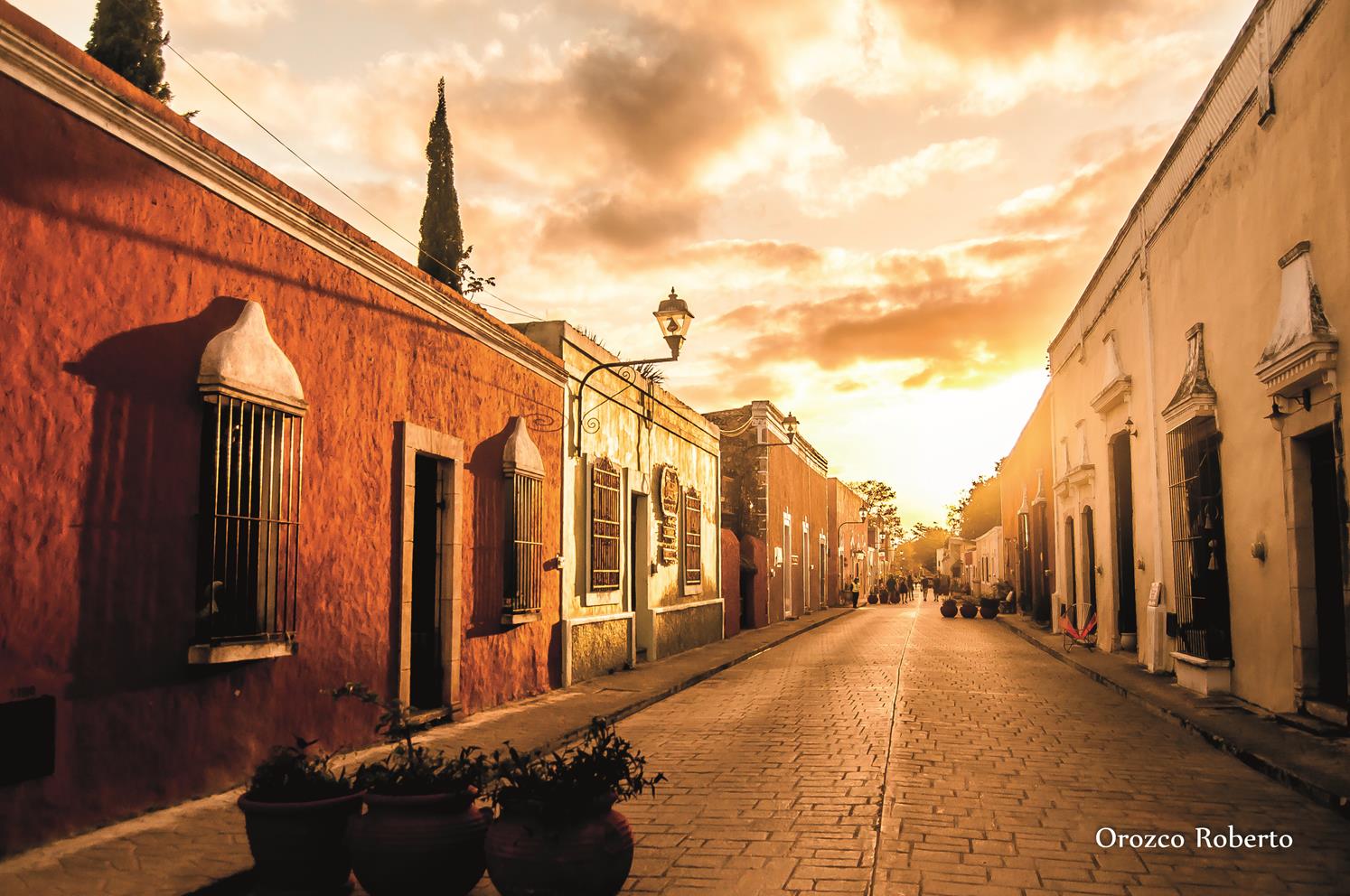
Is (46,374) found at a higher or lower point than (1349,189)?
lower

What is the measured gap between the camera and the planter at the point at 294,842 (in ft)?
14.5

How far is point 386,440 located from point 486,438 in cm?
220

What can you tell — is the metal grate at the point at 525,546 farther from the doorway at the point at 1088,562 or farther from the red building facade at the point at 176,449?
the doorway at the point at 1088,562

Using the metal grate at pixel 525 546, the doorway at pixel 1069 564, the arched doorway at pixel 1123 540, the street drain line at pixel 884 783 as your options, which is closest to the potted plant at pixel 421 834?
the street drain line at pixel 884 783

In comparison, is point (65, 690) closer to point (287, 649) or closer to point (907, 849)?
point (287, 649)

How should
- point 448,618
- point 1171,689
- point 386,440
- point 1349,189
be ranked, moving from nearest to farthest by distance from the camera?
point 1349,189
point 386,440
point 448,618
point 1171,689

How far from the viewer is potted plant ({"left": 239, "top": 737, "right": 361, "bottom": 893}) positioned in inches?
174

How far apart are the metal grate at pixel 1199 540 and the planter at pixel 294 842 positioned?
10.1 m

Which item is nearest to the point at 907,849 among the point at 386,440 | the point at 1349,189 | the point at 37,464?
the point at 37,464

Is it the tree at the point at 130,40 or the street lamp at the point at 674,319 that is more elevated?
the tree at the point at 130,40

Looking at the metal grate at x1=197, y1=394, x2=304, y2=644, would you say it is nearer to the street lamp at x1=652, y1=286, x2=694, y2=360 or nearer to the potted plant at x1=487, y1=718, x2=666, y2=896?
the potted plant at x1=487, y1=718, x2=666, y2=896

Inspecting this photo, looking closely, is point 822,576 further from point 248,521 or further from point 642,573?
point 248,521

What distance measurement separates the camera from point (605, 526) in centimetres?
1471

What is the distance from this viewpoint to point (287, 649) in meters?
7.13
